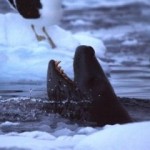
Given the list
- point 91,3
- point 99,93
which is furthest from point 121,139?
point 91,3

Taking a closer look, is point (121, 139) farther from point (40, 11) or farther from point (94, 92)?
point (40, 11)

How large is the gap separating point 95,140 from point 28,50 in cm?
557

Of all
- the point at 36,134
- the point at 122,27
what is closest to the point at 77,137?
the point at 36,134

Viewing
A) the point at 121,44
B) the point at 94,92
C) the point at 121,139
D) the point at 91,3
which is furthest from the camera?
the point at 91,3

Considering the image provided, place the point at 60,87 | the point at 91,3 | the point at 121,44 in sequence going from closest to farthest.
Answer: the point at 60,87 < the point at 121,44 < the point at 91,3

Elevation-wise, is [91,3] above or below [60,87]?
below

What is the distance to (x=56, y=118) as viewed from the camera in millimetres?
6242

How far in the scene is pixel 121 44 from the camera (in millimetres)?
14438

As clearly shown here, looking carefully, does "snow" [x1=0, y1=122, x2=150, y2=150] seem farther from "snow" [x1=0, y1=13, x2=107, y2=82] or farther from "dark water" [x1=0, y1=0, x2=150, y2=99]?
"snow" [x1=0, y1=13, x2=107, y2=82]

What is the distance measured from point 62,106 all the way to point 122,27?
36.0ft

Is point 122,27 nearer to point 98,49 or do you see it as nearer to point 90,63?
point 98,49

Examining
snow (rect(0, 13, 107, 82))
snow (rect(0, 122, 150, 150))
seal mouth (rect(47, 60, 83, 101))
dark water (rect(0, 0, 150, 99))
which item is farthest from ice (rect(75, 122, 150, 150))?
snow (rect(0, 13, 107, 82))

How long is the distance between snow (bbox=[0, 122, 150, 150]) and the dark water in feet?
9.65

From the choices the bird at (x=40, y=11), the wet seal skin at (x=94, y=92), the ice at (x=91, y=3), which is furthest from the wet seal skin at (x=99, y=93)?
the ice at (x=91, y=3)
